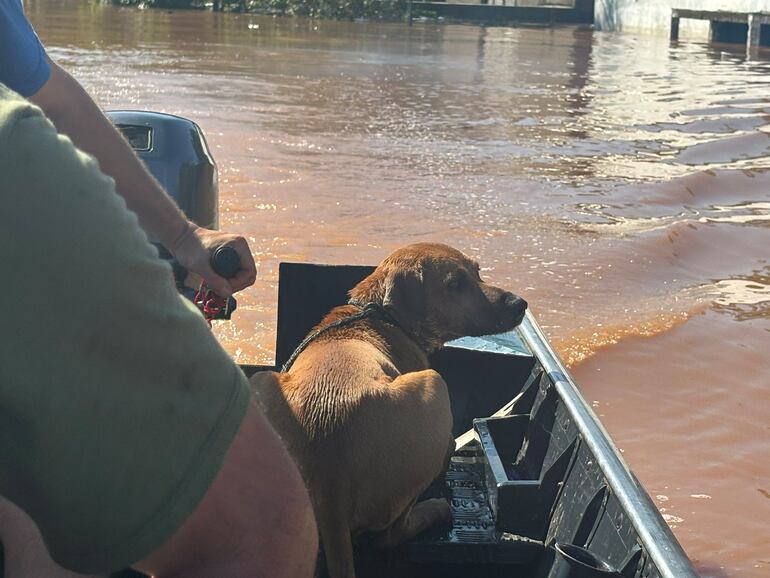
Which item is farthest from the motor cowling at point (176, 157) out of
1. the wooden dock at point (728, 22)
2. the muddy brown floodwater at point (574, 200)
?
the wooden dock at point (728, 22)

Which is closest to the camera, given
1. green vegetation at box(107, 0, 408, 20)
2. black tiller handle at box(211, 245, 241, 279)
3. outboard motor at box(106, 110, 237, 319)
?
black tiller handle at box(211, 245, 241, 279)

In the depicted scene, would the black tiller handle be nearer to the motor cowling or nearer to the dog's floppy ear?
the dog's floppy ear

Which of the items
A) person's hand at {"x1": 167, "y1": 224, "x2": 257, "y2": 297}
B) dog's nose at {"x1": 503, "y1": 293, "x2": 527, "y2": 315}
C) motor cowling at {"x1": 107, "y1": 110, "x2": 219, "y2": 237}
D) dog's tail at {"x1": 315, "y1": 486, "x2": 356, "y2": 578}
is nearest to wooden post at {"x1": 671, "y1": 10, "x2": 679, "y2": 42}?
dog's nose at {"x1": 503, "y1": 293, "x2": 527, "y2": 315}

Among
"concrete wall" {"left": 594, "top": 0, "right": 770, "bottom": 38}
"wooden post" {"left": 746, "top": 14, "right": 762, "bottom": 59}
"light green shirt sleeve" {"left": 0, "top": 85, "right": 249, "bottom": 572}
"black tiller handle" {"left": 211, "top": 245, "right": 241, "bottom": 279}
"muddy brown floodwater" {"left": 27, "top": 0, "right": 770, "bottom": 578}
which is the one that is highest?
"concrete wall" {"left": 594, "top": 0, "right": 770, "bottom": 38}

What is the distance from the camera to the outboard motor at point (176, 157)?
4.84 metres

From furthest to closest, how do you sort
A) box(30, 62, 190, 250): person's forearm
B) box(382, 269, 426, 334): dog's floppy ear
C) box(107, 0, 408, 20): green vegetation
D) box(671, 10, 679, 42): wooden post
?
box(107, 0, 408, 20): green vegetation, box(671, 10, 679, 42): wooden post, box(382, 269, 426, 334): dog's floppy ear, box(30, 62, 190, 250): person's forearm

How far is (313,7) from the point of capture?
1818 inches

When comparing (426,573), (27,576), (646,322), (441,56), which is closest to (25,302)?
(27,576)

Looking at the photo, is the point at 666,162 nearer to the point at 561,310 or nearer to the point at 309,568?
the point at 561,310

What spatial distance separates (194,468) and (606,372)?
22.7 ft

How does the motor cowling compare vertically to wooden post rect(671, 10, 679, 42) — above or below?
below

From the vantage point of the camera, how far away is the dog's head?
4.74 m

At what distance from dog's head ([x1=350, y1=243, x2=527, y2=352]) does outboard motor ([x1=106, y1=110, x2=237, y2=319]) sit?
83cm

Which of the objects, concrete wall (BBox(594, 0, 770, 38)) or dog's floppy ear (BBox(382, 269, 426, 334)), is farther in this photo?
concrete wall (BBox(594, 0, 770, 38))
